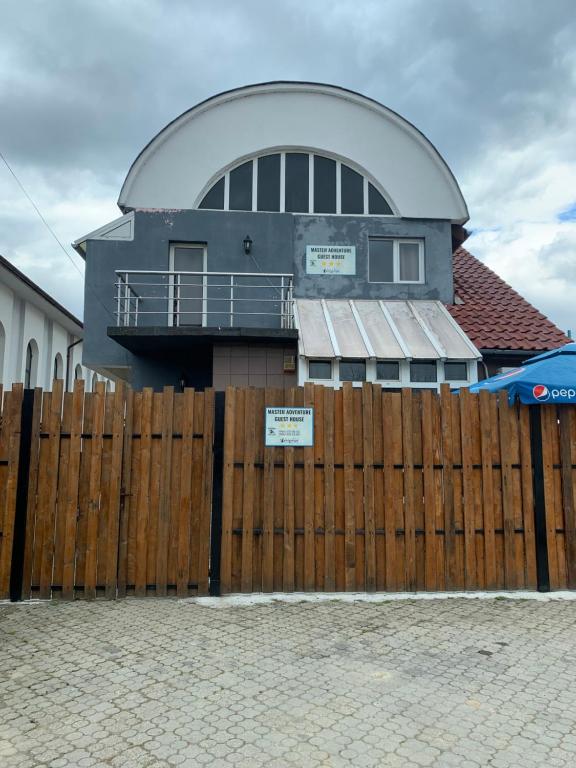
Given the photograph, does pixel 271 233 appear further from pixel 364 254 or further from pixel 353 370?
pixel 353 370

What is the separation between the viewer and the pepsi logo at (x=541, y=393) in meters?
6.74

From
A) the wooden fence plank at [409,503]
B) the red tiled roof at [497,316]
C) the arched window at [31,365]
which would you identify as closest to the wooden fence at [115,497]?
the wooden fence plank at [409,503]

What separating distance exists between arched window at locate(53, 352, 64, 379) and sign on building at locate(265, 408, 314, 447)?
20138 mm

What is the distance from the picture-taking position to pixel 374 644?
17.1 feet

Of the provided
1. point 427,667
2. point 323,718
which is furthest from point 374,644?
point 323,718

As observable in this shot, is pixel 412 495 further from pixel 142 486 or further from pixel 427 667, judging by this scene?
pixel 142 486

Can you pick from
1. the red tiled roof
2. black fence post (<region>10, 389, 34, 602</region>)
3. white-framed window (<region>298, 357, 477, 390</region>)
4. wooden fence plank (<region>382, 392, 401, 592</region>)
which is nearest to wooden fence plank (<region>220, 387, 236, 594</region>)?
wooden fence plank (<region>382, 392, 401, 592</region>)

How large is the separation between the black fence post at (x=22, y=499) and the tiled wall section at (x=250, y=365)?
5.86 meters

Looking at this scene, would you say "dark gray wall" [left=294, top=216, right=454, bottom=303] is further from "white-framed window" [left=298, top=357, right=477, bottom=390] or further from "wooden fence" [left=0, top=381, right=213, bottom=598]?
"wooden fence" [left=0, top=381, right=213, bottom=598]

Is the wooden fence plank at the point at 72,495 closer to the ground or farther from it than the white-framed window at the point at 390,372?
closer to the ground

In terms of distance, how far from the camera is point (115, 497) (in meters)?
6.62

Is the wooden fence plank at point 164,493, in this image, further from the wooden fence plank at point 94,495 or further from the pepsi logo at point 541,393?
the pepsi logo at point 541,393

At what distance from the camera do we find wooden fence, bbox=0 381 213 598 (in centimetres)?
654

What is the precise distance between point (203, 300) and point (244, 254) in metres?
1.57
